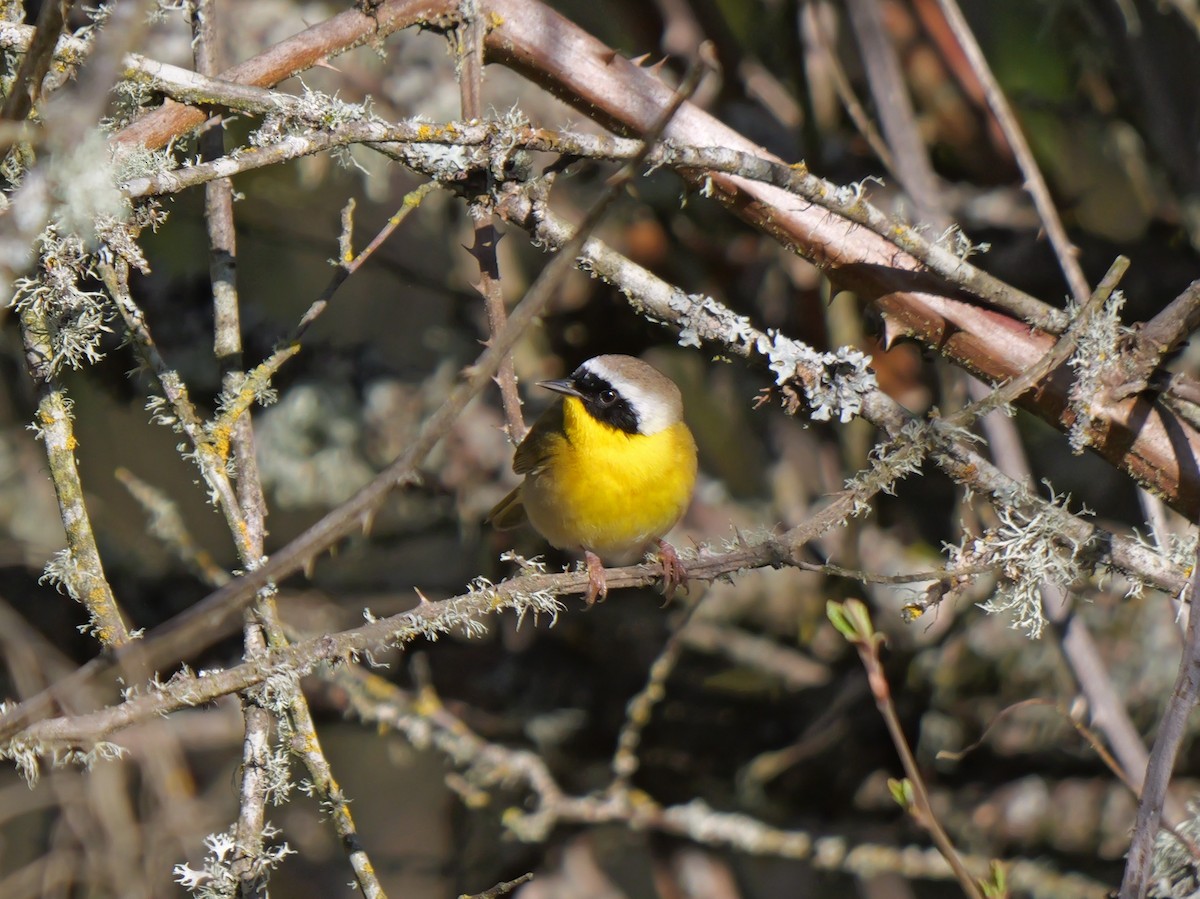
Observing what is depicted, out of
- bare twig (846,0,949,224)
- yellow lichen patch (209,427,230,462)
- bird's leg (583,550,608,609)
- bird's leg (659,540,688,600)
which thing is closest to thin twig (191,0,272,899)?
yellow lichen patch (209,427,230,462)

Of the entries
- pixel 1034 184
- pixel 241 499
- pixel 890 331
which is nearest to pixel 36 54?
pixel 241 499

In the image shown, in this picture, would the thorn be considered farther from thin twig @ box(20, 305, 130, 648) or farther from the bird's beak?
thin twig @ box(20, 305, 130, 648)

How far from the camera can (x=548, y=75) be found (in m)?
2.18

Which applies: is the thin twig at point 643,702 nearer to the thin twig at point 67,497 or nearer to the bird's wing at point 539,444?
the bird's wing at point 539,444

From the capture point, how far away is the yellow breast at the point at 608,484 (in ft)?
9.18

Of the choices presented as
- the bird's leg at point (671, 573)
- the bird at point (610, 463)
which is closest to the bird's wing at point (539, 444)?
the bird at point (610, 463)

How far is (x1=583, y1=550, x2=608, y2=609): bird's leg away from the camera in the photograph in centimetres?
207

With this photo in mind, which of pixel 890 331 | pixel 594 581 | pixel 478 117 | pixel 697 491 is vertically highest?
pixel 697 491

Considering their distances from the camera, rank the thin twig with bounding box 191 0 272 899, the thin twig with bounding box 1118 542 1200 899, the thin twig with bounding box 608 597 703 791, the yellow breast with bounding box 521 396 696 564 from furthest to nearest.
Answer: the thin twig with bounding box 608 597 703 791 < the yellow breast with bounding box 521 396 696 564 < the thin twig with bounding box 191 0 272 899 < the thin twig with bounding box 1118 542 1200 899

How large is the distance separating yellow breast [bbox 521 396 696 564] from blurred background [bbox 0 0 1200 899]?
0.60 m

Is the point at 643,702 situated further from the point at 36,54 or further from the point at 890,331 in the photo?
the point at 36,54

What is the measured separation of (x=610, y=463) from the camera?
2820mm

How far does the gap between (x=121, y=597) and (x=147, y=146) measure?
248cm

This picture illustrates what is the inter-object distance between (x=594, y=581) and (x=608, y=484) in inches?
28.3
